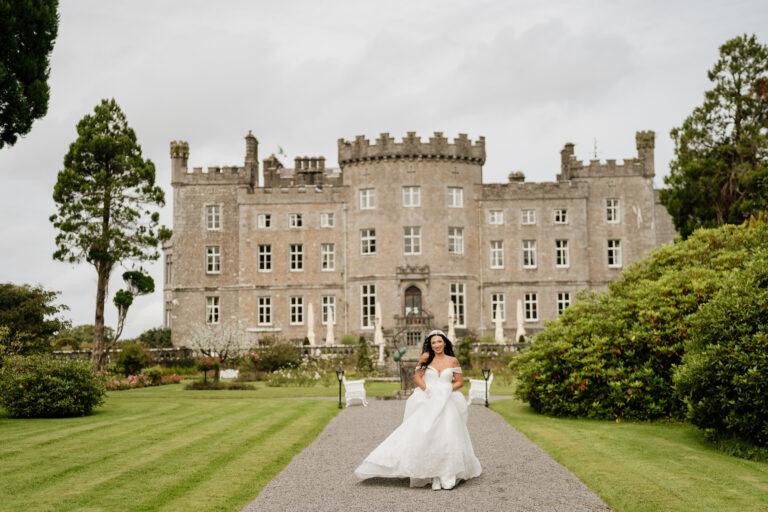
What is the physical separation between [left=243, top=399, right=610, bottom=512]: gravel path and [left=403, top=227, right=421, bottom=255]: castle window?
29.1 meters

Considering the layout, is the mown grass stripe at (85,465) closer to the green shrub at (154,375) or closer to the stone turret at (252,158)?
the green shrub at (154,375)

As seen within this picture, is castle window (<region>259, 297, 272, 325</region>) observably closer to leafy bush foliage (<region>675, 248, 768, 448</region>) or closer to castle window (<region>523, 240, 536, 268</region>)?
castle window (<region>523, 240, 536, 268</region>)

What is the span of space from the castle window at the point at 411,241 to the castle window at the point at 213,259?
34.6 ft

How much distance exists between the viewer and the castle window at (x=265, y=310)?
4386 cm

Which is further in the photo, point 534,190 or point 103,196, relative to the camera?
point 534,190

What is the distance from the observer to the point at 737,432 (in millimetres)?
12820

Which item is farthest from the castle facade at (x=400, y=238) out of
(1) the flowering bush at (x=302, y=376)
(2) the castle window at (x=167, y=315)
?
(1) the flowering bush at (x=302, y=376)

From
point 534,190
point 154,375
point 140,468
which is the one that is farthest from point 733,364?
point 534,190

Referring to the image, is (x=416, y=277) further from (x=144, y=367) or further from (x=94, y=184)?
(x=94, y=184)

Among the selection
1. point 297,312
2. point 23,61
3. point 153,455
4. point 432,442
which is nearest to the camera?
point 432,442

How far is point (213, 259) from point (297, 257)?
4759 mm

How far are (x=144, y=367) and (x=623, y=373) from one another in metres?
23.1

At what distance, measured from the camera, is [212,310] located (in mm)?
44375

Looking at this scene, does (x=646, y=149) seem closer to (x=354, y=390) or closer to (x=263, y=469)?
(x=354, y=390)
